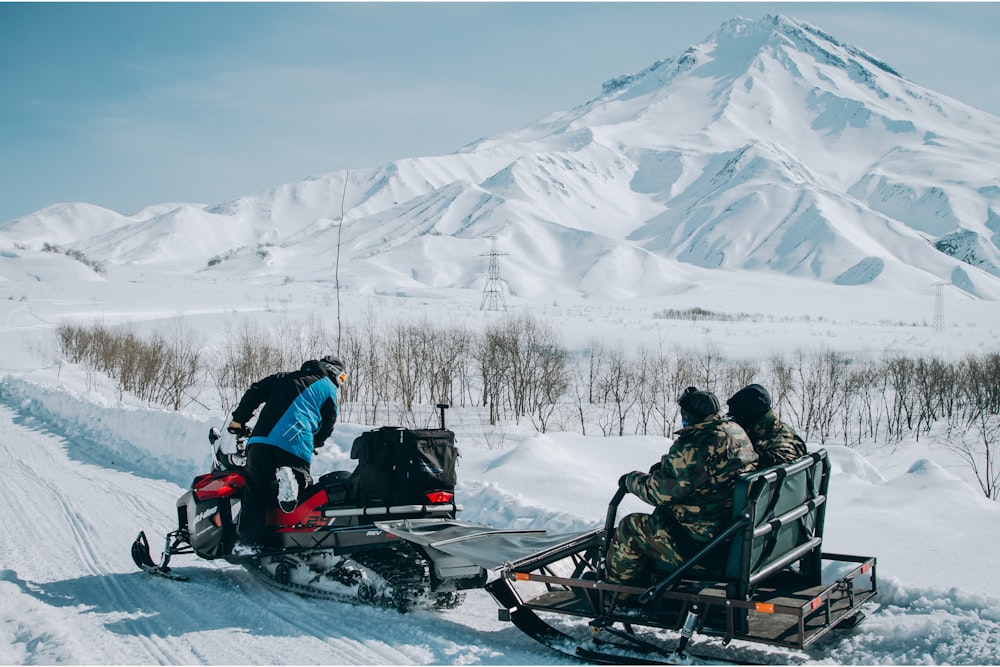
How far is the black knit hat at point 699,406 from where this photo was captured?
16.7ft

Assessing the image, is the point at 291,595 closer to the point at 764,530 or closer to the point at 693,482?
the point at 693,482

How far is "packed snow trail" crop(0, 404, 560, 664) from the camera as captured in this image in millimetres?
5492

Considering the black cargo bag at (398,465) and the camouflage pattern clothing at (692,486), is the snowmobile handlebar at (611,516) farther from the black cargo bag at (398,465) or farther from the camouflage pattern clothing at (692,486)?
the black cargo bag at (398,465)

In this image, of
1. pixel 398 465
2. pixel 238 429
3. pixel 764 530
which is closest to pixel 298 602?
pixel 398 465

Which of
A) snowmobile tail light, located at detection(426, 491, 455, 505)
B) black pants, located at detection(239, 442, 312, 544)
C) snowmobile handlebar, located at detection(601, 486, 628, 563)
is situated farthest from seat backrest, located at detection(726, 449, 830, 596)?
black pants, located at detection(239, 442, 312, 544)

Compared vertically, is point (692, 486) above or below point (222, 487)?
above

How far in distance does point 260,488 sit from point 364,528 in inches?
39.9

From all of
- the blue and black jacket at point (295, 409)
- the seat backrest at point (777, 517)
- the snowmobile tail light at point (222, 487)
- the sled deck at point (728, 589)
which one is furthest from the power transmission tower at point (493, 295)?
the seat backrest at point (777, 517)

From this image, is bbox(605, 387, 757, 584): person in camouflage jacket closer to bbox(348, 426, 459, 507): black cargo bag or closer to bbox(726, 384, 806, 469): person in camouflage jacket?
bbox(726, 384, 806, 469): person in camouflage jacket

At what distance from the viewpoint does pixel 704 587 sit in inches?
206

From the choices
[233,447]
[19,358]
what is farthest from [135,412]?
[19,358]

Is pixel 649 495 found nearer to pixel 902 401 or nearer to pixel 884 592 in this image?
pixel 884 592

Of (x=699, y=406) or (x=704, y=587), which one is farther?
(x=704, y=587)

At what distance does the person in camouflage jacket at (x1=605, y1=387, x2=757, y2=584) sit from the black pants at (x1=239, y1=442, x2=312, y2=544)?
3.11 meters
